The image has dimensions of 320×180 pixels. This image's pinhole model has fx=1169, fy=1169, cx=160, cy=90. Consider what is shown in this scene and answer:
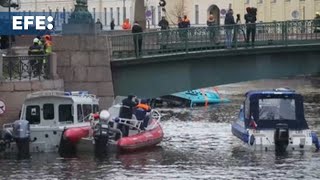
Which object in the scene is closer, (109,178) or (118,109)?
(109,178)

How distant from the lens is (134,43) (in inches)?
1911

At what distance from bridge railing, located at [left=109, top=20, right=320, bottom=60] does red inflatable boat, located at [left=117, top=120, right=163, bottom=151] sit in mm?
4566

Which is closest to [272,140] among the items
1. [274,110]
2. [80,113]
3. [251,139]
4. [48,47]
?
[251,139]

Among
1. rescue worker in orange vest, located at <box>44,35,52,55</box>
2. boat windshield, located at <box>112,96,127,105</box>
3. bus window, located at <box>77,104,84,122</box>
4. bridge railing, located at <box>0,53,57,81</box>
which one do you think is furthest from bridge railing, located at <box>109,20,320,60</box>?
bus window, located at <box>77,104,84,122</box>

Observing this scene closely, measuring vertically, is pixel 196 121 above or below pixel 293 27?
below

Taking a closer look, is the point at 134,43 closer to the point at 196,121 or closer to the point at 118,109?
the point at 118,109

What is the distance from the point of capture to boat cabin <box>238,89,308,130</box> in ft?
141

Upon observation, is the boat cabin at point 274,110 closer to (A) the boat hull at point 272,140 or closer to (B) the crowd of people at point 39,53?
(A) the boat hull at point 272,140

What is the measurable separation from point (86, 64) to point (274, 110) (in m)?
7.99

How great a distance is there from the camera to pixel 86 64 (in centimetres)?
→ 4653

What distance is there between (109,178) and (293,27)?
17476 mm

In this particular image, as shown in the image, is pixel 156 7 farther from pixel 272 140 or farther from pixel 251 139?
pixel 272 140

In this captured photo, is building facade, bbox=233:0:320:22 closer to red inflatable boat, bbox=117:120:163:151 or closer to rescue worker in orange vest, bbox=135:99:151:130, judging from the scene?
red inflatable boat, bbox=117:120:163:151

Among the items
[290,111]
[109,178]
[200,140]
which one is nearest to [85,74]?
[200,140]
